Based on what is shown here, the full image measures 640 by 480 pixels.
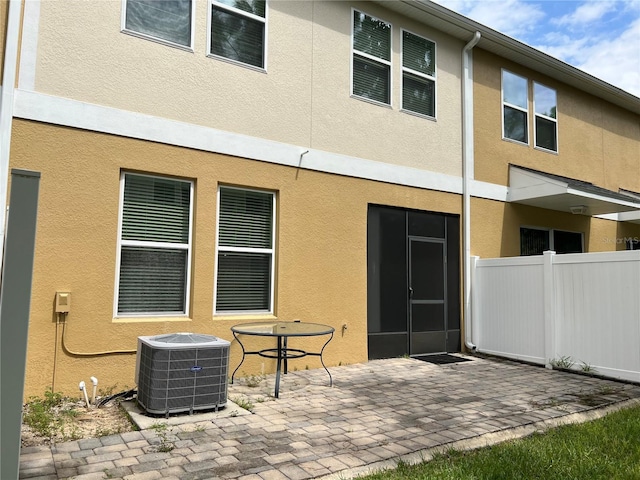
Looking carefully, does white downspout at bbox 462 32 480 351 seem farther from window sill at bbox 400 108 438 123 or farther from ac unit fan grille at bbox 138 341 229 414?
ac unit fan grille at bbox 138 341 229 414

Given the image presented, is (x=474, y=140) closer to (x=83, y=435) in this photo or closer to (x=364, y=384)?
(x=364, y=384)

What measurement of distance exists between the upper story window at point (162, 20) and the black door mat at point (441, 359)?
6290 millimetres

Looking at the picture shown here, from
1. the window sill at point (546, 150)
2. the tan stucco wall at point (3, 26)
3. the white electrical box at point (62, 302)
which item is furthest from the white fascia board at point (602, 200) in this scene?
the tan stucco wall at point (3, 26)

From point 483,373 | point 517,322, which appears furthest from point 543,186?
point 483,373

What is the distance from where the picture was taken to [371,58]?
827 cm

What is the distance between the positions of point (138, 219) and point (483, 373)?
557 cm

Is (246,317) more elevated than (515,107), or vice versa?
(515,107)

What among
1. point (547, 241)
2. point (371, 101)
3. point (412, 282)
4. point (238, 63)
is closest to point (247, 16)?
point (238, 63)

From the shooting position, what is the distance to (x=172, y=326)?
→ 6.03 m

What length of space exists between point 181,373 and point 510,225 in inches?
306

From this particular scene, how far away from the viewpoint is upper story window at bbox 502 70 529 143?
10.1 metres

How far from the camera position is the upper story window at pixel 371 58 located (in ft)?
26.6

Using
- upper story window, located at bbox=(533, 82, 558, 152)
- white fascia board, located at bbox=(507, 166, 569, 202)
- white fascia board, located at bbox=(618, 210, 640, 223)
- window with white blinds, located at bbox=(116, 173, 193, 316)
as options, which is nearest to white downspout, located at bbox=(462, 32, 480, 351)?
white fascia board, located at bbox=(507, 166, 569, 202)

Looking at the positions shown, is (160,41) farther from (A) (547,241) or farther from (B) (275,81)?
(A) (547,241)
